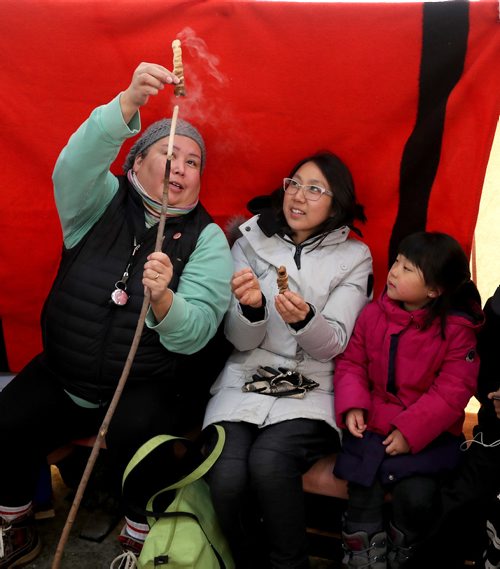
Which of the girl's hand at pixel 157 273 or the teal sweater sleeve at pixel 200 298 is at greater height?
the girl's hand at pixel 157 273

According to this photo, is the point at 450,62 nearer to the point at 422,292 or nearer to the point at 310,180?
the point at 310,180

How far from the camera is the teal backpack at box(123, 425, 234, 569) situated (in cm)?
196

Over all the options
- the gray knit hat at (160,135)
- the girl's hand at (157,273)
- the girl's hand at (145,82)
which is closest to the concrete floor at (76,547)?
the girl's hand at (157,273)

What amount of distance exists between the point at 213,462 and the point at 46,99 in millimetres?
1636

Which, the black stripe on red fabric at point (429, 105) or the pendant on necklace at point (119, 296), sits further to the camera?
the black stripe on red fabric at point (429, 105)

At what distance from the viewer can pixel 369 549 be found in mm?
2061

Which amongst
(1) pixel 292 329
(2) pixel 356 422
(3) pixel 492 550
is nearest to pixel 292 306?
(1) pixel 292 329

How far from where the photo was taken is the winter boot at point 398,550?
204cm

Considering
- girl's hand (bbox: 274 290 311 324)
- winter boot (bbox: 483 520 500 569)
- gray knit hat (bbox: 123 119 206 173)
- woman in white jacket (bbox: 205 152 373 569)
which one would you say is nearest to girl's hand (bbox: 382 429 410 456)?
woman in white jacket (bbox: 205 152 373 569)

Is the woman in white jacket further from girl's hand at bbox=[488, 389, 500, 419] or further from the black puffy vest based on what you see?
girl's hand at bbox=[488, 389, 500, 419]

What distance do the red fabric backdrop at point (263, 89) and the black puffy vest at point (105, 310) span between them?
560mm

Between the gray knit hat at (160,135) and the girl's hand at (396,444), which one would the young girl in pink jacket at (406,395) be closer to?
the girl's hand at (396,444)

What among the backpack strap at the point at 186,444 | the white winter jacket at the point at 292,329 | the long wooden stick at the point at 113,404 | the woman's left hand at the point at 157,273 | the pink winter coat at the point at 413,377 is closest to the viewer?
the long wooden stick at the point at 113,404

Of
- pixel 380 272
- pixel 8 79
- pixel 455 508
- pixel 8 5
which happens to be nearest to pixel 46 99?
pixel 8 79
